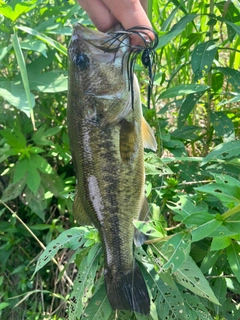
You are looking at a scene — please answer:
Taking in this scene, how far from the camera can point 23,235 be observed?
8.60 feet

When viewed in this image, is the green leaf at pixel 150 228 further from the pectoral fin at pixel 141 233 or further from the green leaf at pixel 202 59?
the green leaf at pixel 202 59

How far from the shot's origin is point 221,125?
2.17 metres

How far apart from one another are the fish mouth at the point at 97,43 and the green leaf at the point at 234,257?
0.82 metres

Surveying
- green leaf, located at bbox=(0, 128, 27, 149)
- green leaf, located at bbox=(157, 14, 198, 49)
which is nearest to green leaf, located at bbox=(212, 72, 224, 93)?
green leaf, located at bbox=(157, 14, 198, 49)

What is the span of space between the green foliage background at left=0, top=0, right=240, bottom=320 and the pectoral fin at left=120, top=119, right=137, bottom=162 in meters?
0.25

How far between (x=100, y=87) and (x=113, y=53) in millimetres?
137

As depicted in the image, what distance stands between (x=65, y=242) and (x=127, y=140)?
52cm

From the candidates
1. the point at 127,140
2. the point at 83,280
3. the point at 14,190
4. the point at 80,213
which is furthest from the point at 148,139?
the point at 14,190

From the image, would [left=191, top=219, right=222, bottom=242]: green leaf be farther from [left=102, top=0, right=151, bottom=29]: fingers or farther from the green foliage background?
[left=102, top=0, right=151, bottom=29]: fingers

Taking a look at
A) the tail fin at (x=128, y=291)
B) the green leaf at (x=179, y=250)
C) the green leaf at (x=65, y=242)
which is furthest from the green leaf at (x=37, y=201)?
the green leaf at (x=179, y=250)

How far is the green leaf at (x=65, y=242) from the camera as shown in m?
1.61

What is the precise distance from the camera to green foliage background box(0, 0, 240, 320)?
150cm

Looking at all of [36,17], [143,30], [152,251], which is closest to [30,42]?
[36,17]

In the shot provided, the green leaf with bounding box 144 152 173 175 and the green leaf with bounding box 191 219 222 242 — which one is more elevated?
the green leaf with bounding box 191 219 222 242
